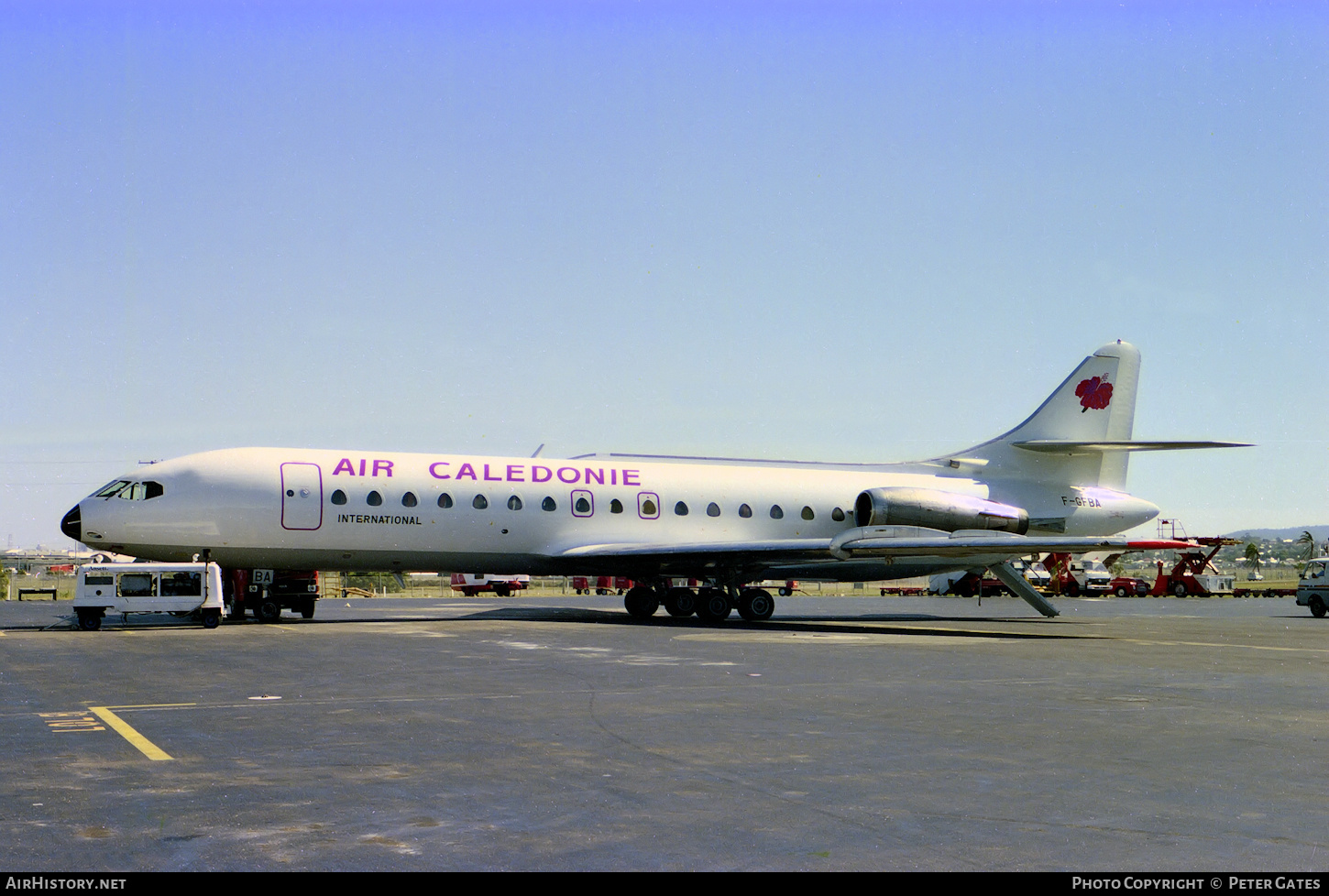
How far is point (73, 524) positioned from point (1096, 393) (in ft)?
96.0

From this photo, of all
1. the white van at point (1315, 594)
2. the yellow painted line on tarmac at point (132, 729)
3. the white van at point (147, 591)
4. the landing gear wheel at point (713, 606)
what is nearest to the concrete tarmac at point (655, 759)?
the yellow painted line on tarmac at point (132, 729)

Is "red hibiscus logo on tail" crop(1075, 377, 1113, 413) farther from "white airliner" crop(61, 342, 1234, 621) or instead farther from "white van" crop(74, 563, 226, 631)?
"white van" crop(74, 563, 226, 631)

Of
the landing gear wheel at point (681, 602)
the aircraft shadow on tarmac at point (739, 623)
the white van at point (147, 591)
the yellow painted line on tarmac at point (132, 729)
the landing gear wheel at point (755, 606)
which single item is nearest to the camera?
the yellow painted line on tarmac at point (132, 729)

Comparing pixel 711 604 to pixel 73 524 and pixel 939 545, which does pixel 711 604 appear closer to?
pixel 939 545

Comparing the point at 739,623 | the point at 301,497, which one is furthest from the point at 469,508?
the point at 739,623

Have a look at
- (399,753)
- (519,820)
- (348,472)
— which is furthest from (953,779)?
(348,472)

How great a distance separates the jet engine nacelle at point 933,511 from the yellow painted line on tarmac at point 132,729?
23.1 metres

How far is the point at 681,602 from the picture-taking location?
31266 millimetres

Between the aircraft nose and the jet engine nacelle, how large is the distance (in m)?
20.0

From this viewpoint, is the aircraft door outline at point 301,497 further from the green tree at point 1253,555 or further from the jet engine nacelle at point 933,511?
the green tree at point 1253,555

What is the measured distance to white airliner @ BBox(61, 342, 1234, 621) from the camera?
27.4 m

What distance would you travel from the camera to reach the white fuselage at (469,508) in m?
27.2

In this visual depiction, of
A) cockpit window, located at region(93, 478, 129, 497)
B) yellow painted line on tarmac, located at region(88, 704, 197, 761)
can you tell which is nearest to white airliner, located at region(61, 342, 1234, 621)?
cockpit window, located at region(93, 478, 129, 497)

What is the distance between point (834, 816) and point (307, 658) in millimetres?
12608
